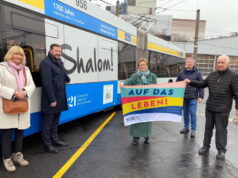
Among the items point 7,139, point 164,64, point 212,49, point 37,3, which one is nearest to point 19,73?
point 7,139

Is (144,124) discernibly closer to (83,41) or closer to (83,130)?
(83,130)

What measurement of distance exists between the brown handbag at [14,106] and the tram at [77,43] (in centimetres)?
50

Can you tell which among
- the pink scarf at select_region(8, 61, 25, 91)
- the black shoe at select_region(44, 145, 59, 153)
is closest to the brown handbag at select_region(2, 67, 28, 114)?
the pink scarf at select_region(8, 61, 25, 91)

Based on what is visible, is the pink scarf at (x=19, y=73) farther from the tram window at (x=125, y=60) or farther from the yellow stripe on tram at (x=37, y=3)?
the tram window at (x=125, y=60)

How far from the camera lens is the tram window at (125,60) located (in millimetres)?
6905

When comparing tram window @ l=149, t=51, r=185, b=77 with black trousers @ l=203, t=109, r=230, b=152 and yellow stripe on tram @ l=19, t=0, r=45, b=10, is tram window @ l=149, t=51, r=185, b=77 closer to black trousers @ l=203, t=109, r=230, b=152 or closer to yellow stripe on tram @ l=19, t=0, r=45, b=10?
black trousers @ l=203, t=109, r=230, b=152

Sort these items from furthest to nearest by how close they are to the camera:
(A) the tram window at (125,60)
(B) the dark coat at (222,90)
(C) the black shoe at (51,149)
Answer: (A) the tram window at (125,60), (C) the black shoe at (51,149), (B) the dark coat at (222,90)

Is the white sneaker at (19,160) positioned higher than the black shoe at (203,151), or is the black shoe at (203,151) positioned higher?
the white sneaker at (19,160)

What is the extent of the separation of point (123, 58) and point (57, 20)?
11.0 ft

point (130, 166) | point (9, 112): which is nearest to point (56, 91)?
point (9, 112)

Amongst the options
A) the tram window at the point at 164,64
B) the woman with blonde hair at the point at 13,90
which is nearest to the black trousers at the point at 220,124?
the woman with blonde hair at the point at 13,90

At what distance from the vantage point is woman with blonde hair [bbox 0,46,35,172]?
2.88 m

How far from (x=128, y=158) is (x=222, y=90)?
2044mm

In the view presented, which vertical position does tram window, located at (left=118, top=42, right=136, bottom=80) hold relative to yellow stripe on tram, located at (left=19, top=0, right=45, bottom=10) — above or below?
below
